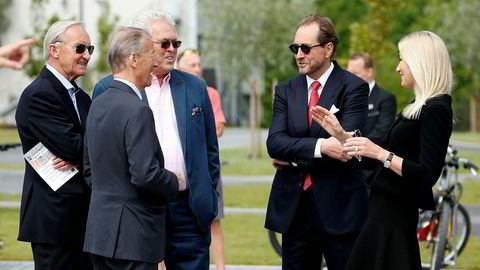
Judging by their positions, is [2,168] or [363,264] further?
[2,168]

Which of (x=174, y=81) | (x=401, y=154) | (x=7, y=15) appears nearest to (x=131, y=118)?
(x=174, y=81)

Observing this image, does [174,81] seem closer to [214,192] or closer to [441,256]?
[214,192]

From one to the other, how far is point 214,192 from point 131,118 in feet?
3.99

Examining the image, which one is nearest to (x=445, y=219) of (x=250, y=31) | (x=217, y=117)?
(x=217, y=117)

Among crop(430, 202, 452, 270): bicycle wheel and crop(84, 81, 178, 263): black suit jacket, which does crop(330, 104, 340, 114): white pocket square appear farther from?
crop(430, 202, 452, 270): bicycle wheel

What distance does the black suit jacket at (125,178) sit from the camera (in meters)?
5.32

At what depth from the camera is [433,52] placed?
579 centimetres

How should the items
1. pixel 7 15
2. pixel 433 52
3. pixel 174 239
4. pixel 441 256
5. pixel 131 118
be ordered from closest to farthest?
pixel 131 118
pixel 433 52
pixel 174 239
pixel 441 256
pixel 7 15

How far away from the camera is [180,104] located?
6.18m

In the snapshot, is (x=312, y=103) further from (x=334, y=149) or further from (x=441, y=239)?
(x=441, y=239)

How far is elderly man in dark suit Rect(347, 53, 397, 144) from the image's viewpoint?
11.0m

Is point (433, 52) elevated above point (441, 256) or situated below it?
above

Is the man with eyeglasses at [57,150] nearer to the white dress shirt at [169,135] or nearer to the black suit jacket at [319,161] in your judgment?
the white dress shirt at [169,135]

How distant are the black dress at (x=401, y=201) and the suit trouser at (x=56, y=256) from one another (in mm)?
1678
